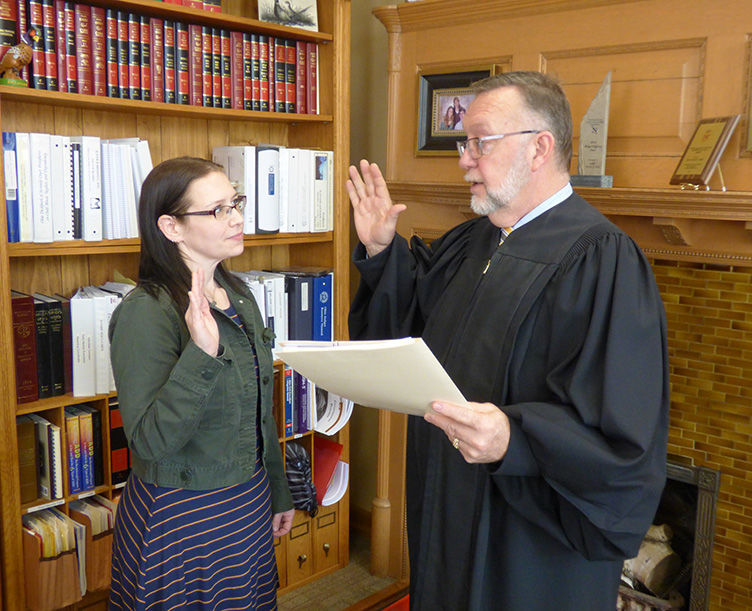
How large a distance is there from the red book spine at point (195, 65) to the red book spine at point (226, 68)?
77mm

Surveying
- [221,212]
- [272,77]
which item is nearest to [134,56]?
[272,77]

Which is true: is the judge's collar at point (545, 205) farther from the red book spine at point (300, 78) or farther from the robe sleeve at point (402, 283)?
the red book spine at point (300, 78)

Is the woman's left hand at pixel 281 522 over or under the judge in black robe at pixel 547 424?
under

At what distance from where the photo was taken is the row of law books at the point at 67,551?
214 centimetres

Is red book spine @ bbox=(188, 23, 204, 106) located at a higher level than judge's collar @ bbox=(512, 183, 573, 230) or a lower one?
higher

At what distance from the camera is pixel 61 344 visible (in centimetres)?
217

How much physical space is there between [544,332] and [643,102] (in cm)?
101

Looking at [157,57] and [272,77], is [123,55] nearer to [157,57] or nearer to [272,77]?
[157,57]

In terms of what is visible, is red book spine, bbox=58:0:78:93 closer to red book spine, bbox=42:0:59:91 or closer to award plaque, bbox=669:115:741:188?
red book spine, bbox=42:0:59:91

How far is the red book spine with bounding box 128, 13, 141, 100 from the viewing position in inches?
86.8

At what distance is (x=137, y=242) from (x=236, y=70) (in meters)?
0.68

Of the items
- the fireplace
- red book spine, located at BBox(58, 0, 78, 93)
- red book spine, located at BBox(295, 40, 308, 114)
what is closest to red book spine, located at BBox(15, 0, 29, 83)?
red book spine, located at BBox(58, 0, 78, 93)

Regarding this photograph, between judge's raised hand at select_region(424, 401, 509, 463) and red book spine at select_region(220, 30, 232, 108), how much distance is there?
159 centimetres

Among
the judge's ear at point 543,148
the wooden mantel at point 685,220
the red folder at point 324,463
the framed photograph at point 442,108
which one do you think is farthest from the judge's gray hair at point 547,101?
the red folder at point 324,463
